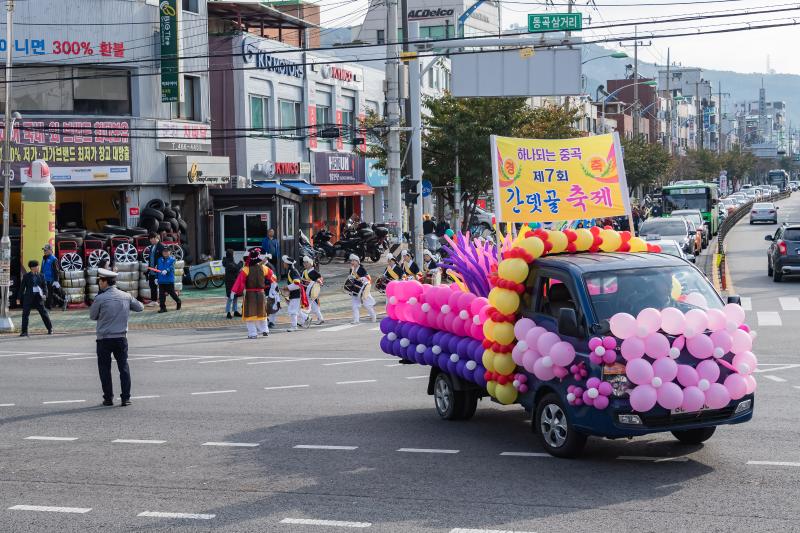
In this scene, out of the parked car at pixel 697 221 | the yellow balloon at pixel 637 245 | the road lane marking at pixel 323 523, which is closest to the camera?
the road lane marking at pixel 323 523

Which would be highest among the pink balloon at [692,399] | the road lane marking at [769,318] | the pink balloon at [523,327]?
the pink balloon at [523,327]

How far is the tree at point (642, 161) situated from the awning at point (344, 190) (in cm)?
2814

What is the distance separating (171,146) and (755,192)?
9457 centimetres

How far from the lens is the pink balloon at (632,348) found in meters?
→ 9.81

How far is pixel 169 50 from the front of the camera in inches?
1425

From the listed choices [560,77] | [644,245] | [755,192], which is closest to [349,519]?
[644,245]

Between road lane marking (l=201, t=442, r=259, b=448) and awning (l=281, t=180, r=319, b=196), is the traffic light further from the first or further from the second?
road lane marking (l=201, t=442, r=259, b=448)

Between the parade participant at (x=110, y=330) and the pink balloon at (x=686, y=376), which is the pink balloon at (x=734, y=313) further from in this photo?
the parade participant at (x=110, y=330)

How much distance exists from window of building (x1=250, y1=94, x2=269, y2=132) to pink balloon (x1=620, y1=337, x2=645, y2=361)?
34716 mm

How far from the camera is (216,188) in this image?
3912 cm

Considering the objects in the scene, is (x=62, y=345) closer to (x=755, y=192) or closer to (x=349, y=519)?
(x=349, y=519)

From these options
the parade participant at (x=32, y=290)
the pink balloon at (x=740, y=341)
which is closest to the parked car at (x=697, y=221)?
the parade participant at (x=32, y=290)

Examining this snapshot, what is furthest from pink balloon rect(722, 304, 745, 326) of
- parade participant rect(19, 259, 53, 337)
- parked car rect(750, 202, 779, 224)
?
parked car rect(750, 202, 779, 224)

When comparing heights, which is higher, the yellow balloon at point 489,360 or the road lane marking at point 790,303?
the yellow balloon at point 489,360
